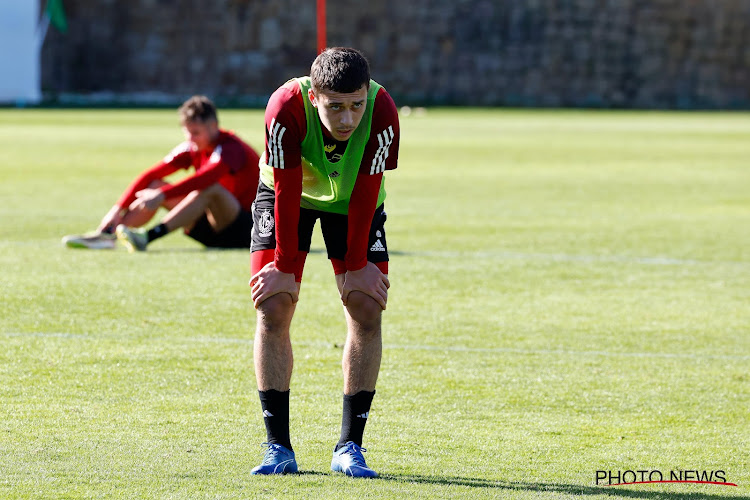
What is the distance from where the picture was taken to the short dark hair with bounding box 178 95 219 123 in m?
10.3

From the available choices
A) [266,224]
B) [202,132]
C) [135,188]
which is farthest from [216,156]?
[266,224]

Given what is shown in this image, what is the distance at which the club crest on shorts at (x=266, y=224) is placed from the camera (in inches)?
196

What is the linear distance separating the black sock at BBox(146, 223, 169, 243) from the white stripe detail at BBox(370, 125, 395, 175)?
6.15 meters

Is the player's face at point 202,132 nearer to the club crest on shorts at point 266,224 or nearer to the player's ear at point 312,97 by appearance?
the club crest on shorts at point 266,224

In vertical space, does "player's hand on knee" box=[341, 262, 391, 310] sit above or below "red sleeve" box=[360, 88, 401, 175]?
below

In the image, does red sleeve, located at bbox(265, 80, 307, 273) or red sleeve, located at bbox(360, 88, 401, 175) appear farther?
red sleeve, located at bbox(360, 88, 401, 175)

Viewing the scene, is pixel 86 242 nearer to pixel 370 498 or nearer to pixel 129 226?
pixel 129 226

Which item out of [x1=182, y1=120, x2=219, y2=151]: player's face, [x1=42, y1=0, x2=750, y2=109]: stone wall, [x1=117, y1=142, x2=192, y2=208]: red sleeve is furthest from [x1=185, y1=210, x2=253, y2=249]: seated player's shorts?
[x1=42, y1=0, x2=750, y2=109]: stone wall

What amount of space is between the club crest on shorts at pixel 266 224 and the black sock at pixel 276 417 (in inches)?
23.9

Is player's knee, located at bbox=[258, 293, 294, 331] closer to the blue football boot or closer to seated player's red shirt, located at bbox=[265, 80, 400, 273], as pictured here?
seated player's red shirt, located at bbox=[265, 80, 400, 273]

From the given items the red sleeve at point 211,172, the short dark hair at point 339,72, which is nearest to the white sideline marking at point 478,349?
the short dark hair at point 339,72

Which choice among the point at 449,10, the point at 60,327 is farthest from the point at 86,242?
the point at 449,10

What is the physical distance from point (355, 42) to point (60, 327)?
146 ft

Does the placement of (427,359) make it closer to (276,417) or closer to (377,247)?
(377,247)
